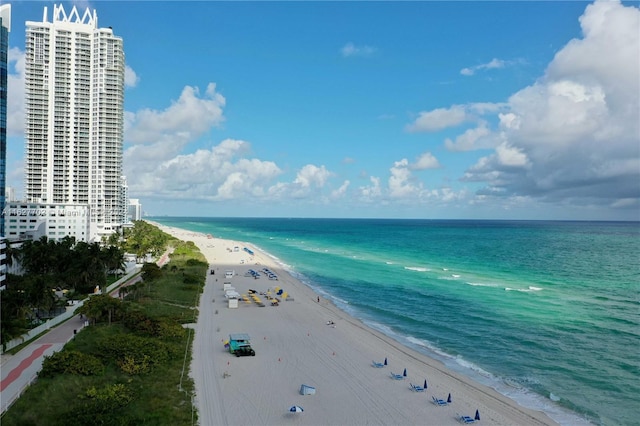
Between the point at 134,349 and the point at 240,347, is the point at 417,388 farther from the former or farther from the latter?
the point at 134,349

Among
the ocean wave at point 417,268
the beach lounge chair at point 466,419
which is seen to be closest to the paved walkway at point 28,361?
the beach lounge chair at point 466,419

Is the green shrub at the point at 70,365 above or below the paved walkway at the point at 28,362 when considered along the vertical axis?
above

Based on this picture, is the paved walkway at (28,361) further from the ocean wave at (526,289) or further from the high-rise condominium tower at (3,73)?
the ocean wave at (526,289)

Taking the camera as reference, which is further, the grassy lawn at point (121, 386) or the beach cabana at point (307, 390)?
the beach cabana at point (307, 390)

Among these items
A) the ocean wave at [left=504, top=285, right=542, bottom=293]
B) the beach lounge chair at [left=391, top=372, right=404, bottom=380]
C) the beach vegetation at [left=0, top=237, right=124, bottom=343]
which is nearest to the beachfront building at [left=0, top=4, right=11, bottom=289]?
the beach vegetation at [left=0, top=237, right=124, bottom=343]

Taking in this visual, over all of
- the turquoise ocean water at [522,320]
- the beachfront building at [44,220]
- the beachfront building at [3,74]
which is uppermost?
the beachfront building at [3,74]

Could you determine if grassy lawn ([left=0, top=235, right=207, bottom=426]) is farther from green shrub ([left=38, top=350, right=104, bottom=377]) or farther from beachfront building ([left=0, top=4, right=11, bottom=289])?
beachfront building ([left=0, top=4, right=11, bottom=289])
